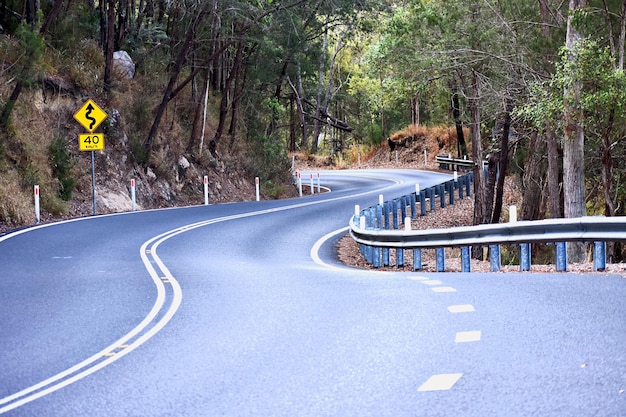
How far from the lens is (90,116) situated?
91.2 ft

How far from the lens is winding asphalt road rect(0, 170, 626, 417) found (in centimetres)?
583

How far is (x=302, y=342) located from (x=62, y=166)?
21254 mm

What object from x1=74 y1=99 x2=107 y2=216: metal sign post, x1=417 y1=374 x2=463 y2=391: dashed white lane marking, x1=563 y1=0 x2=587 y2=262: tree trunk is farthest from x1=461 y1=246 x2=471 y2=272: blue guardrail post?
x1=74 y1=99 x2=107 y2=216: metal sign post

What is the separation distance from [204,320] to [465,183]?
31.9 m

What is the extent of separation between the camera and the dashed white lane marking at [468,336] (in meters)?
7.43

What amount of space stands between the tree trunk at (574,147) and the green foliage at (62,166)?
14.8m

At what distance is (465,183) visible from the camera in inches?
1577

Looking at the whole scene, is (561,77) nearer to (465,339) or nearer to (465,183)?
(465,339)

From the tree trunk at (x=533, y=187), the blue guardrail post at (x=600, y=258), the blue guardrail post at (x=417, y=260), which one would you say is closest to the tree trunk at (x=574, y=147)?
the blue guardrail post at (x=417, y=260)

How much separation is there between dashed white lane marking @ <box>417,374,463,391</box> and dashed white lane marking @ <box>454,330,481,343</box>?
4.01 ft

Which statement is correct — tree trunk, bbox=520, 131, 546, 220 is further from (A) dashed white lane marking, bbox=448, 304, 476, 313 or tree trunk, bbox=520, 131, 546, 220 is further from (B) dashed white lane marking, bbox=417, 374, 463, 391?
(B) dashed white lane marking, bbox=417, 374, 463, 391

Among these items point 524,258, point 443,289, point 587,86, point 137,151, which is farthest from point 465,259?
point 137,151

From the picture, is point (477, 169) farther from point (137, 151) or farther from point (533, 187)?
point (137, 151)

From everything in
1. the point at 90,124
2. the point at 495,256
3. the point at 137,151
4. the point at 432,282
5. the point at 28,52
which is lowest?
the point at 495,256
